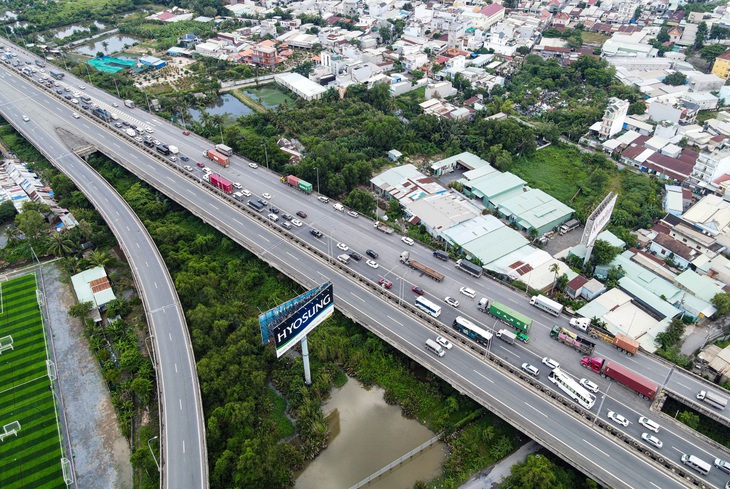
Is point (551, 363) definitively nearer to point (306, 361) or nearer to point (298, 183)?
point (306, 361)

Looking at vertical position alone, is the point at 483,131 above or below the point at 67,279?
above

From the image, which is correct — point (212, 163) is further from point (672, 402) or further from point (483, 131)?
point (672, 402)

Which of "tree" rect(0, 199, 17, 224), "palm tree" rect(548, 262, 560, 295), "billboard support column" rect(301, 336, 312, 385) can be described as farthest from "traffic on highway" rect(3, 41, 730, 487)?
"tree" rect(0, 199, 17, 224)

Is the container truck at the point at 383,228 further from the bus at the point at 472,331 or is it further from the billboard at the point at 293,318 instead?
the billboard at the point at 293,318

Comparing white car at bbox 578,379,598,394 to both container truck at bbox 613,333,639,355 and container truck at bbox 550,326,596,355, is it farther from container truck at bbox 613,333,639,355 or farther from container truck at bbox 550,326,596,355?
container truck at bbox 613,333,639,355

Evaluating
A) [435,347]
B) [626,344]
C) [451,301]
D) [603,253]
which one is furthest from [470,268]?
[626,344]

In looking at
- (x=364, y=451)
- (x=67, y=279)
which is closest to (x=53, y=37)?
(x=67, y=279)

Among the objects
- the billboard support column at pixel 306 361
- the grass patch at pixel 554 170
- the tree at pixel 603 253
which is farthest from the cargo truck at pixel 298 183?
the tree at pixel 603 253
